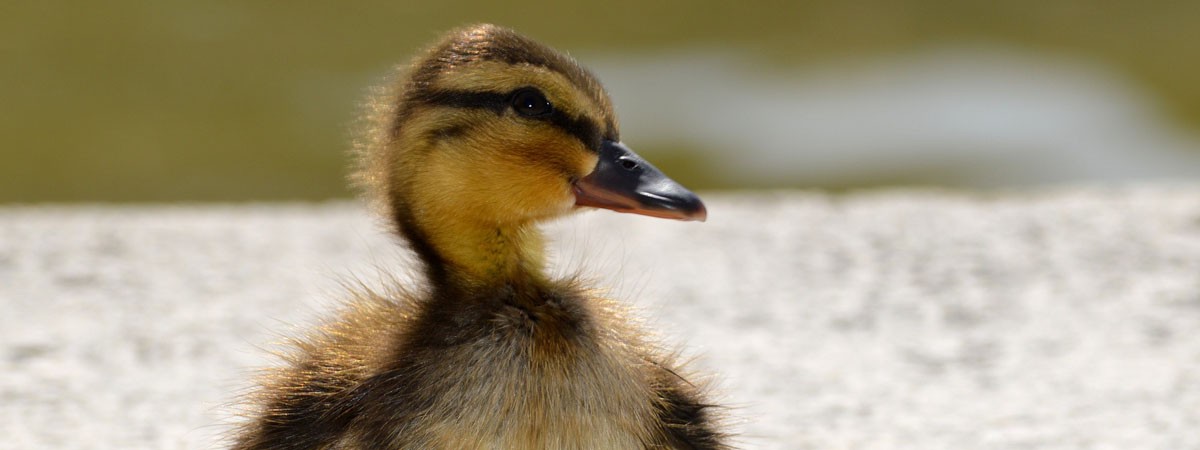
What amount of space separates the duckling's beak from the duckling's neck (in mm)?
121

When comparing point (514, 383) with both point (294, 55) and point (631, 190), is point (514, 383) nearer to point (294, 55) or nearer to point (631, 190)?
point (631, 190)

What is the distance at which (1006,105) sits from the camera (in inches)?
366

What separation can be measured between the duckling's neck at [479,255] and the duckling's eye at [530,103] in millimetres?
193

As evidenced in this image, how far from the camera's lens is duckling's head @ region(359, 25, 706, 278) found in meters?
2.48

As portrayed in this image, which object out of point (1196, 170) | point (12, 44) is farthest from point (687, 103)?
point (12, 44)

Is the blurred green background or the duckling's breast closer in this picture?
the duckling's breast

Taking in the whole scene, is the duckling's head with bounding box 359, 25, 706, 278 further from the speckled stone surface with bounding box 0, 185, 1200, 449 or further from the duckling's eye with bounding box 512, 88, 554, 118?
the speckled stone surface with bounding box 0, 185, 1200, 449

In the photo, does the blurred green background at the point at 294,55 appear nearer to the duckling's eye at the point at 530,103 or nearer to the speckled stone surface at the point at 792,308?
the speckled stone surface at the point at 792,308

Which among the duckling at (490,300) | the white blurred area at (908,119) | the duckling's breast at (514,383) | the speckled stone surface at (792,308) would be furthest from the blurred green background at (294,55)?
the duckling's breast at (514,383)

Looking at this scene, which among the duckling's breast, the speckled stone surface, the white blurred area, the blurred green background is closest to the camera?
the duckling's breast

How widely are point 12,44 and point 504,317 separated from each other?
8462 mm

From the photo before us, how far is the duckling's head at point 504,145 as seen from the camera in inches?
97.8

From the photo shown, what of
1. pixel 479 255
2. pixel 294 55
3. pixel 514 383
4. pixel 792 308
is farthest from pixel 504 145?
pixel 294 55

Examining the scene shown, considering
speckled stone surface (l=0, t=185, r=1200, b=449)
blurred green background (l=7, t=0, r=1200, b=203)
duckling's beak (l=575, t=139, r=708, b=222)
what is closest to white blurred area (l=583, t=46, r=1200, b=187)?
blurred green background (l=7, t=0, r=1200, b=203)
